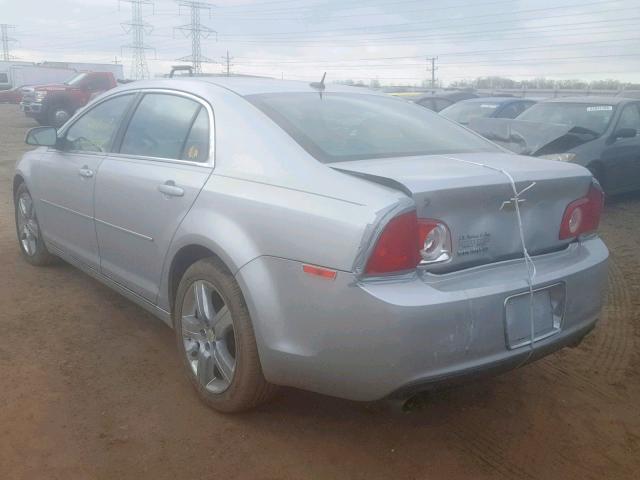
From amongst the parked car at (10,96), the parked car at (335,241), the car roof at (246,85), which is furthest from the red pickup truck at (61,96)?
the parked car at (335,241)

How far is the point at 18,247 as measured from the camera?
6148 millimetres

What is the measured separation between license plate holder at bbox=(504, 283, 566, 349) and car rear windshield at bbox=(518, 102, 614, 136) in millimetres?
6056

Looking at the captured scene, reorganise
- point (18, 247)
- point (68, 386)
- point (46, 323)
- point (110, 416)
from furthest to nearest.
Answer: point (18, 247) → point (46, 323) → point (68, 386) → point (110, 416)

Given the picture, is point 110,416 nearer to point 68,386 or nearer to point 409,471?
point 68,386

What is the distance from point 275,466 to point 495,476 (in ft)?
2.94

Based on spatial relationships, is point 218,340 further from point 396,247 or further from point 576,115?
point 576,115

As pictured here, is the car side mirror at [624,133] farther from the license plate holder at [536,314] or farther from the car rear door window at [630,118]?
the license plate holder at [536,314]

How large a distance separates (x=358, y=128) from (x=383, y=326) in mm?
1286

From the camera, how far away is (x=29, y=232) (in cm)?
539

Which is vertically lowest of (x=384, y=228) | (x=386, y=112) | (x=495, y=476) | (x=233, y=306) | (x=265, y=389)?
(x=495, y=476)

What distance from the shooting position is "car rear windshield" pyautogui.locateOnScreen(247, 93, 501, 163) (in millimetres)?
3006

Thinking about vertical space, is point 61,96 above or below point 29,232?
above

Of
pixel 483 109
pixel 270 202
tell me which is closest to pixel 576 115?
pixel 483 109

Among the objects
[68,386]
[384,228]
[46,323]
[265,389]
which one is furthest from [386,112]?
[46,323]
